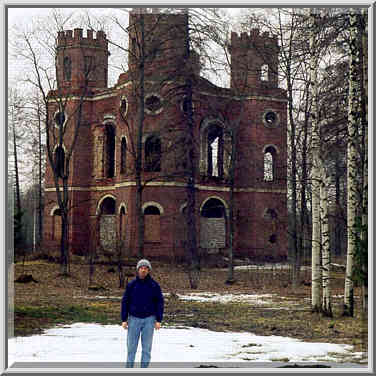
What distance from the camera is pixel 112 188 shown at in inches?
1221

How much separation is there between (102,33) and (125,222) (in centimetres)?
1051

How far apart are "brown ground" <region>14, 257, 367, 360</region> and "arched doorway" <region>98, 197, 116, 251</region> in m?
4.64

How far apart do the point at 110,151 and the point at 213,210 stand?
6743 mm

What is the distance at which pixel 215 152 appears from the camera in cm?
3366

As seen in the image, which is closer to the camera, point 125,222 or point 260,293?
point 260,293

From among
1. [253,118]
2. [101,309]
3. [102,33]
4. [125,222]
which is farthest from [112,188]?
[101,309]

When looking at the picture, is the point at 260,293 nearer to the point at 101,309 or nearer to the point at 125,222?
the point at 101,309

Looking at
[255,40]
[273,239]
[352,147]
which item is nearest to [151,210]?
[273,239]

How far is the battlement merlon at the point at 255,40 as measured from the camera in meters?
20.4

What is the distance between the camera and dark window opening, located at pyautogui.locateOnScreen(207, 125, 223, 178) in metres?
30.9

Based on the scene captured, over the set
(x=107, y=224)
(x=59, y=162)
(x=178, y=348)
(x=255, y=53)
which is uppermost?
(x=255, y=53)

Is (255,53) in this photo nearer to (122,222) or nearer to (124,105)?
(124,105)

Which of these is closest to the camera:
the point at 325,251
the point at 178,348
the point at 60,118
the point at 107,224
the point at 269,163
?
the point at 178,348

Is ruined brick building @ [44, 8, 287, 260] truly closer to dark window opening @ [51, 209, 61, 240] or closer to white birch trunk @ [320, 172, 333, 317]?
dark window opening @ [51, 209, 61, 240]
